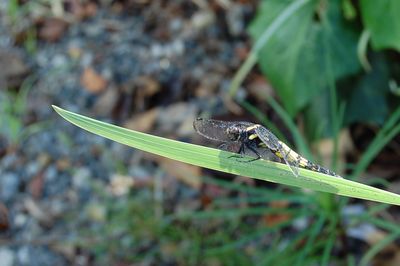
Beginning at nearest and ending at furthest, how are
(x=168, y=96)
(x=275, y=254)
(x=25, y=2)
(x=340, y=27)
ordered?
(x=275, y=254)
(x=340, y=27)
(x=168, y=96)
(x=25, y=2)

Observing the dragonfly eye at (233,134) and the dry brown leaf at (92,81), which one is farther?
the dry brown leaf at (92,81)

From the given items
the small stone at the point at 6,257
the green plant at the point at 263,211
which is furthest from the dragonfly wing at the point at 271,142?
the small stone at the point at 6,257

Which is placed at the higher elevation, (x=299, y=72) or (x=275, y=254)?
(x=299, y=72)

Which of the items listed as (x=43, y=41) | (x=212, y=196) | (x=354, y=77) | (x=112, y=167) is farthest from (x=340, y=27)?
(x=43, y=41)

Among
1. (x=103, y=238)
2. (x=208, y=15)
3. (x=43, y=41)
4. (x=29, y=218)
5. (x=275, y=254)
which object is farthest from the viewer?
(x=43, y=41)

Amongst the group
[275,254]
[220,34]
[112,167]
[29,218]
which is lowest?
[29,218]

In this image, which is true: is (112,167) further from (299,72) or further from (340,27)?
(340,27)

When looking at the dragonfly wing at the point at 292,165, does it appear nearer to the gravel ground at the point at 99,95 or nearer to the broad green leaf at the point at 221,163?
the broad green leaf at the point at 221,163

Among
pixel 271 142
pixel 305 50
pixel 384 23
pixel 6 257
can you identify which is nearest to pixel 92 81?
pixel 6 257
